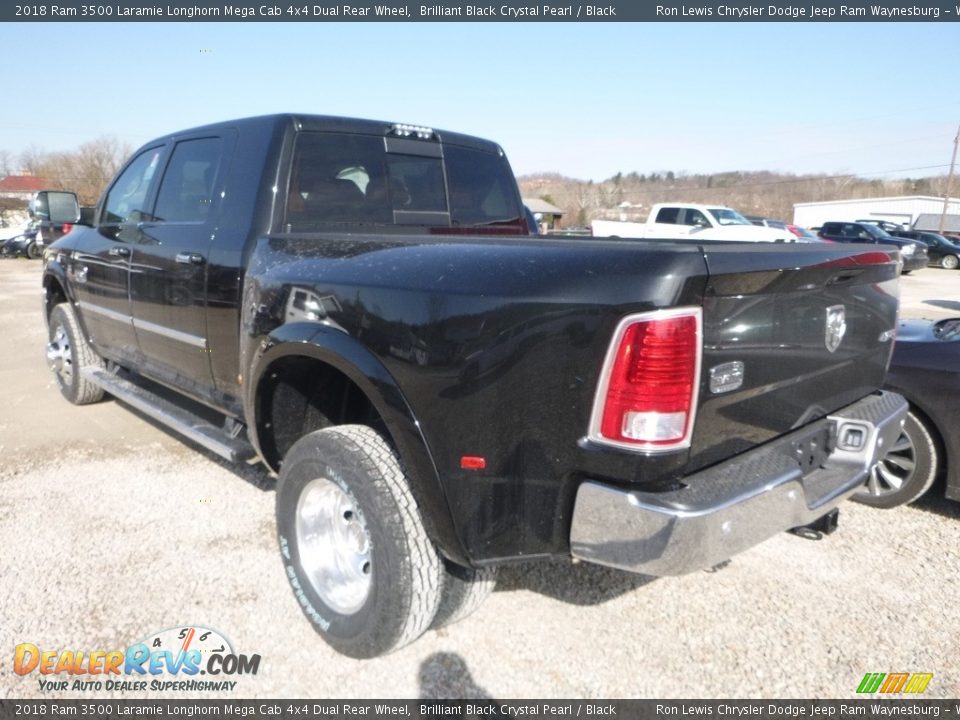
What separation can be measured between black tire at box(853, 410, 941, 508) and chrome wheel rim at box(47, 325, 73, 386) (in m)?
5.53

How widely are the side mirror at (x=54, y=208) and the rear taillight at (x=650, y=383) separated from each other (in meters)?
4.43

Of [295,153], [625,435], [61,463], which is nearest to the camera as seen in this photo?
[625,435]

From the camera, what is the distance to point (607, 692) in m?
2.35

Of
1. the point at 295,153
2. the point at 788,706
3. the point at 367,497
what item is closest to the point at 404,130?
the point at 295,153

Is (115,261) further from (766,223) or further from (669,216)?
(766,223)

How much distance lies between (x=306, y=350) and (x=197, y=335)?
1158 millimetres

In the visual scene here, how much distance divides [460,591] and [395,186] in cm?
209

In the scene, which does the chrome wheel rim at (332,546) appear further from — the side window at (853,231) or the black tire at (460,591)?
the side window at (853,231)

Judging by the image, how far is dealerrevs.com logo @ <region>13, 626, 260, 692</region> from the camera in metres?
2.40

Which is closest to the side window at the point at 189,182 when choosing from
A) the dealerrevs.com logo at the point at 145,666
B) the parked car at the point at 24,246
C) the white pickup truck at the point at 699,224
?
the dealerrevs.com logo at the point at 145,666

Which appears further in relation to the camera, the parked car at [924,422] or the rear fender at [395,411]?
the parked car at [924,422]

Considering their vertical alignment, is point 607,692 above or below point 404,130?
below

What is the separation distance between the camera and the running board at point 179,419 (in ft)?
10.5

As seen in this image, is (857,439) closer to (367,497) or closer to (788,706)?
(788,706)
